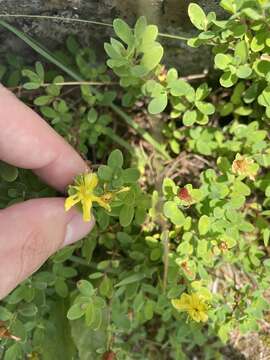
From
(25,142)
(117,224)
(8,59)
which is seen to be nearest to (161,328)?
(117,224)

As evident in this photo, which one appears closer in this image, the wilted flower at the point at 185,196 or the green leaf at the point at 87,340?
the wilted flower at the point at 185,196

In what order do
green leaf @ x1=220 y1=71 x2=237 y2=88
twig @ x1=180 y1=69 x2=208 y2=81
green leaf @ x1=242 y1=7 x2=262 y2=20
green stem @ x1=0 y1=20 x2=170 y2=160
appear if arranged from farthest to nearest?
twig @ x1=180 y1=69 x2=208 y2=81 < green stem @ x1=0 y1=20 x2=170 y2=160 < green leaf @ x1=220 y1=71 x2=237 y2=88 < green leaf @ x1=242 y1=7 x2=262 y2=20

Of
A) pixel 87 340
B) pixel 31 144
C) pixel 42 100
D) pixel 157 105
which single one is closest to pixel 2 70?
pixel 42 100

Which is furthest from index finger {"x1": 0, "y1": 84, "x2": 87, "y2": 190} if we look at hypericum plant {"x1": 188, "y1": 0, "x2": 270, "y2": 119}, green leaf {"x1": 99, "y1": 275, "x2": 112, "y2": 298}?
hypericum plant {"x1": 188, "y1": 0, "x2": 270, "y2": 119}

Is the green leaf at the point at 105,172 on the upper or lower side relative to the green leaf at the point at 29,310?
upper

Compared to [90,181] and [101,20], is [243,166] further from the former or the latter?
[101,20]

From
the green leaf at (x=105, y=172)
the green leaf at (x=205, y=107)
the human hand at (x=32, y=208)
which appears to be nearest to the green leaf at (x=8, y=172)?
the human hand at (x=32, y=208)

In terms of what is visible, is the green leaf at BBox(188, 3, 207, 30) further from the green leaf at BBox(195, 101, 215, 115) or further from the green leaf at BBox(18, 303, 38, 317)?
the green leaf at BBox(18, 303, 38, 317)

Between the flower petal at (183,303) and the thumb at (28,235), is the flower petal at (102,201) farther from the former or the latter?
the flower petal at (183,303)
